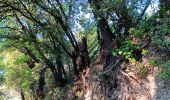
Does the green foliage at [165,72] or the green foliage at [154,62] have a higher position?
the green foliage at [154,62]

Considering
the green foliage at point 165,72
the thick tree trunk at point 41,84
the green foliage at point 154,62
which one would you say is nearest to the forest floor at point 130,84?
the green foliage at point 154,62

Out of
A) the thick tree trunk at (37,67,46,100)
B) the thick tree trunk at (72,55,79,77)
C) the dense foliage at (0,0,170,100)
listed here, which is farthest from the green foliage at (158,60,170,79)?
the thick tree trunk at (37,67,46,100)

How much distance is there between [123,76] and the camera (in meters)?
11.3

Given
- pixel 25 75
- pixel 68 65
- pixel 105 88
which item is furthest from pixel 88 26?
pixel 25 75

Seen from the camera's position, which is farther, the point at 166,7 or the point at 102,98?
the point at 102,98

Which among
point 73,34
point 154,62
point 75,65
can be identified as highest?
point 73,34

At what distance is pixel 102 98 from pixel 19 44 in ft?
18.5

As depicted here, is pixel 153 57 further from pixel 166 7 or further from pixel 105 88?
pixel 105 88

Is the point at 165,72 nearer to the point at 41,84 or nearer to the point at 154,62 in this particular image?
the point at 154,62

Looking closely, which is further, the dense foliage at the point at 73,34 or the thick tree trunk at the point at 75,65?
the thick tree trunk at the point at 75,65

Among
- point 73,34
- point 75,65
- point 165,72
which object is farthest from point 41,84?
point 165,72

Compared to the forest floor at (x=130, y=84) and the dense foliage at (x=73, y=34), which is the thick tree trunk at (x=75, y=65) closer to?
the dense foliage at (x=73, y=34)

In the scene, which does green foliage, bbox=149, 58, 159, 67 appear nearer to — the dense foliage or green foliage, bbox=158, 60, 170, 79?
the dense foliage

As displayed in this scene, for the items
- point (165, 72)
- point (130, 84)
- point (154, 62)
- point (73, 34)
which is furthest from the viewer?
point (73, 34)
